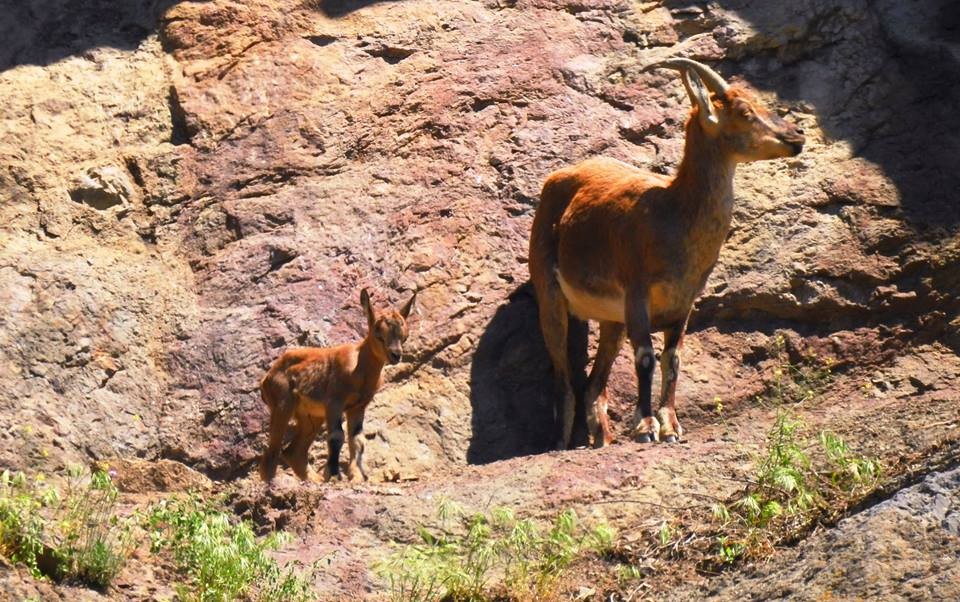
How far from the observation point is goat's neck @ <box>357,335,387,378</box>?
12.1 m

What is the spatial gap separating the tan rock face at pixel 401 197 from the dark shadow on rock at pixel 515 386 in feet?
0.07

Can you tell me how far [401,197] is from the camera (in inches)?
536

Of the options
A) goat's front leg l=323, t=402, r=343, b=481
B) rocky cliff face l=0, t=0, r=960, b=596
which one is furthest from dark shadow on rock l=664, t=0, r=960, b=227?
goat's front leg l=323, t=402, r=343, b=481

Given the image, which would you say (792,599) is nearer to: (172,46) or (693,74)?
(693,74)

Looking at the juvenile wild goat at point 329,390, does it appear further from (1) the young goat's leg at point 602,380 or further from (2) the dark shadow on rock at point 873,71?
(2) the dark shadow on rock at point 873,71

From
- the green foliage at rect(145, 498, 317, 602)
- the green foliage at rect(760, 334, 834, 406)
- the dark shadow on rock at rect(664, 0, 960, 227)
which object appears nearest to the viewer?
the green foliage at rect(145, 498, 317, 602)

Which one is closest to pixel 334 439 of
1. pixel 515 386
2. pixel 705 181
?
pixel 515 386

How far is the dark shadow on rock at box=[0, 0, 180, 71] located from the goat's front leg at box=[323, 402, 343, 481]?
4362mm

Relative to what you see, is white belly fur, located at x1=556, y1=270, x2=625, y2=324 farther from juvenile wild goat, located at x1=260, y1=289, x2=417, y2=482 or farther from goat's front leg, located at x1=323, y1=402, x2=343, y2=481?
goat's front leg, located at x1=323, y1=402, x2=343, y2=481

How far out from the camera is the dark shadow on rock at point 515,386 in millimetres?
12461

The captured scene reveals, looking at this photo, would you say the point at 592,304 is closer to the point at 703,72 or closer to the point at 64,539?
the point at 703,72

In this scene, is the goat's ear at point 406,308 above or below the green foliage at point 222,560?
below

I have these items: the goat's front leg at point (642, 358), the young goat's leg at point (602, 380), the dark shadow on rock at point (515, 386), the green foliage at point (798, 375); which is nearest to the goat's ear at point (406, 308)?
the dark shadow on rock at point (515, 386)

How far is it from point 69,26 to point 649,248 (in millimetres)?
5751
